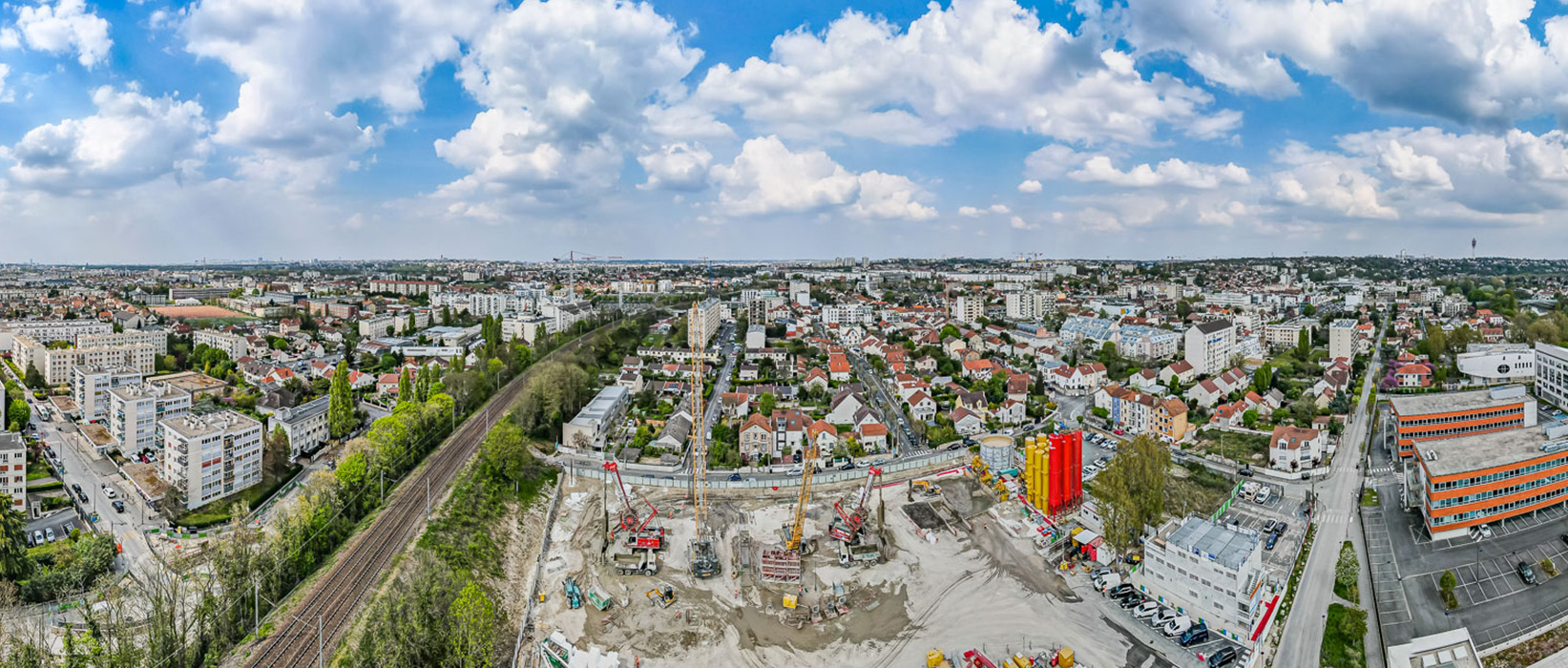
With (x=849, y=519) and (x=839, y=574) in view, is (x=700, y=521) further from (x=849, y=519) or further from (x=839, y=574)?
(x=839, y=574)

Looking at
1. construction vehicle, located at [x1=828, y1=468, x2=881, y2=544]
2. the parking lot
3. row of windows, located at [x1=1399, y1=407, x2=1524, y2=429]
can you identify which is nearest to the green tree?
construction vehicle, located at [x1=828, y1=468, x2=881, y2=544]

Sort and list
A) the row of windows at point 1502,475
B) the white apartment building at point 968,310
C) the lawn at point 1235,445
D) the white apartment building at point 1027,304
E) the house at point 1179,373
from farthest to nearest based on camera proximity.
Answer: the white apartment building at point 1027,304 → the white apartment building at point 968,310 → the house at point 1179,373 → the lawn at point 1235,445 → the row of windows at point 1502,475

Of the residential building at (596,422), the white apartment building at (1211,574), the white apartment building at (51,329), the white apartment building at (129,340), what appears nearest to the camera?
the white apartment building at (1211,574)

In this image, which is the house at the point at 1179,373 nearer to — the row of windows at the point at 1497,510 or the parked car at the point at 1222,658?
the row of windows at the point at 1497,510

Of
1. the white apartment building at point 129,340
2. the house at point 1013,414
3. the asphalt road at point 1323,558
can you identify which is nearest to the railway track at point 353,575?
the asphalt road at point 1323,558

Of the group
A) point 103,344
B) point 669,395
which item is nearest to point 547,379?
point 669,395

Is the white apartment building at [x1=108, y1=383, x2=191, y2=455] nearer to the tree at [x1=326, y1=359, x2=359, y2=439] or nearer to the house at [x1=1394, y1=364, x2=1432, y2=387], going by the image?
the tree at [x1=326, y1=359, x2=359, y2=439]
